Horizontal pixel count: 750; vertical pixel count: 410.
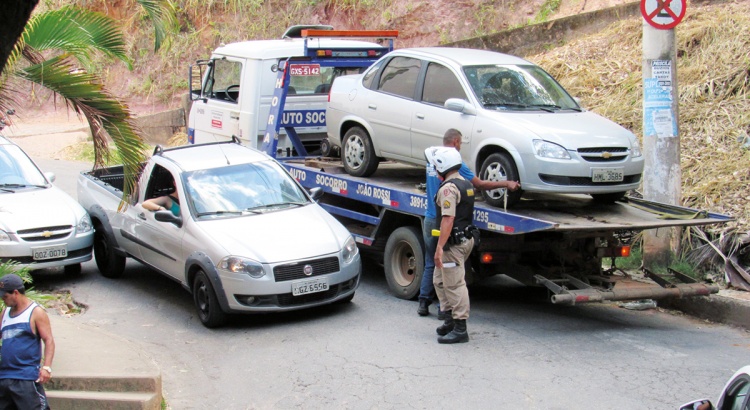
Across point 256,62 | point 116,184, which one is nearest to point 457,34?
point 256,62

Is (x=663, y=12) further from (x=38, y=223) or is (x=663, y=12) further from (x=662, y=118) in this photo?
(x=38, y=223)

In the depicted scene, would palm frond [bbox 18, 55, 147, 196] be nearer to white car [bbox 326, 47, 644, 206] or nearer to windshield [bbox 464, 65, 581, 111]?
white car [bbox 326, 47, 644, 206]

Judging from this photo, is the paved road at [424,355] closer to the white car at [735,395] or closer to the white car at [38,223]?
the white car at [38,223]

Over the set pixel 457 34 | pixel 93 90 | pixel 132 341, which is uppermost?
A: pixel 457 34

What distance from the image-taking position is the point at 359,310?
911cm

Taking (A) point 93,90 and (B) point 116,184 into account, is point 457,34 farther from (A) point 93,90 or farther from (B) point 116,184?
(A) point 93,90

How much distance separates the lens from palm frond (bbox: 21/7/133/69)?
764cm

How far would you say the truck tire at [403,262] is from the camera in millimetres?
9250

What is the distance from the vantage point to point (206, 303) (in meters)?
8.64

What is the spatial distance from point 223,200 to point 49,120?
2089cm

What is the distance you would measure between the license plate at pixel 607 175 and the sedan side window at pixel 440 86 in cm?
170

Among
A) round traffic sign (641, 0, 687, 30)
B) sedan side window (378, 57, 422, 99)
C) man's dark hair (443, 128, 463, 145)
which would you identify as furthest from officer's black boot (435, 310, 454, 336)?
round traffic sign (641, 0, 687, 30)

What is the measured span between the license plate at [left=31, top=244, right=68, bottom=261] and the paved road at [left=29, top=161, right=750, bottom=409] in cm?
55

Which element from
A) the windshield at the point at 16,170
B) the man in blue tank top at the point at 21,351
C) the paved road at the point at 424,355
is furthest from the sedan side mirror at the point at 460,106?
the windshield at the point at 16,170
